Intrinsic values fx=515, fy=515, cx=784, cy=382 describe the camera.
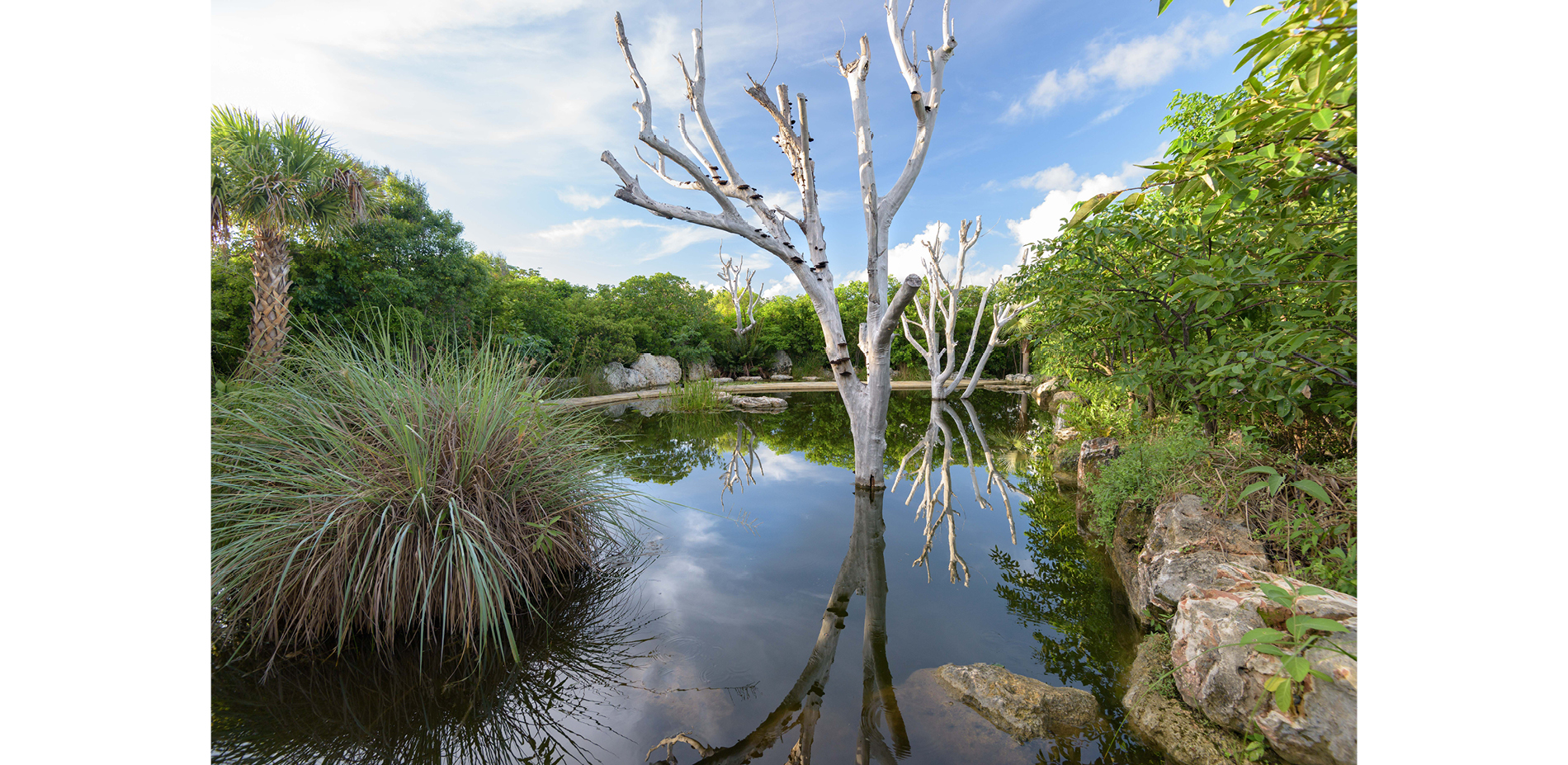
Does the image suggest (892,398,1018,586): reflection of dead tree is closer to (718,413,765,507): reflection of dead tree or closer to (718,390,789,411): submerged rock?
(718,413,765,507): reflection of dead tree

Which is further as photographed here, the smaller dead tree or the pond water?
the smaller dead tree

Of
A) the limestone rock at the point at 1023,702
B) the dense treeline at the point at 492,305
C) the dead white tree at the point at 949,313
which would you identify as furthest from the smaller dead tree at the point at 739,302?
the limestone rock at the point at 1023,702

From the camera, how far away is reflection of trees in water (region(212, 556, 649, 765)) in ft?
5.39

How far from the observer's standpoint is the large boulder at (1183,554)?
2.18 metres

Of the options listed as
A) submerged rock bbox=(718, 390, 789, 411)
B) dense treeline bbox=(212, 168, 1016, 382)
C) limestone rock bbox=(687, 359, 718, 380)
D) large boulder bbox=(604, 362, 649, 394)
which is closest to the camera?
dense treeline bbox=(212, 168, 1016, 382)

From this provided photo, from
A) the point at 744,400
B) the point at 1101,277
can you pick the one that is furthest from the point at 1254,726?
the point at 744,400

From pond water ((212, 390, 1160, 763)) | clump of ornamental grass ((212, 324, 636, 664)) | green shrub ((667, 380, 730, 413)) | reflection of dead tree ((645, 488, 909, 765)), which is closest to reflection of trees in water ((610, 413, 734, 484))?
green shrub ((667, 380, 730, 413))

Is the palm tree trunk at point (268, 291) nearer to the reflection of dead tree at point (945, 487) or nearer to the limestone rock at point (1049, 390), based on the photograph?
the reflection of dead tree at point (945, 487)

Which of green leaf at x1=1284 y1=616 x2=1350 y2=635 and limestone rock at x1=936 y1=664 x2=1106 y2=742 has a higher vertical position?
green leaf at x1=1284 y1=616 x2=1350 y2=635

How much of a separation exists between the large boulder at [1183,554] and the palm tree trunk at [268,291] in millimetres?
8671

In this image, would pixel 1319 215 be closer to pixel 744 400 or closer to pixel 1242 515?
pixel 1242 515

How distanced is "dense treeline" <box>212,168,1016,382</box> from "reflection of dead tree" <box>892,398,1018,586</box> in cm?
333

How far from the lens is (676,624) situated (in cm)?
248

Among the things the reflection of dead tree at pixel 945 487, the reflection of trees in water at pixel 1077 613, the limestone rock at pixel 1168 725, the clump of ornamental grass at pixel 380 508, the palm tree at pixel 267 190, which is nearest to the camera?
the limestone rock at pixel 1168 725
